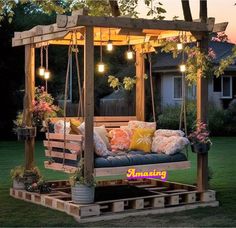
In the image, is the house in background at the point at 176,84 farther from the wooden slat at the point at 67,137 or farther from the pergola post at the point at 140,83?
the wooden slat at the point at 67,137

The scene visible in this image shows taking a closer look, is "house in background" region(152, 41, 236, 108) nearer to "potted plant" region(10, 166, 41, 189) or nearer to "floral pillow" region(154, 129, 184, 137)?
"floral pillow" region(154, 129, 184, 137)

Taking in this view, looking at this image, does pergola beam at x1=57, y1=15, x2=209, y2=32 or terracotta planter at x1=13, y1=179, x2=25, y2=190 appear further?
terracotta planter at x1=13, y1=179, x2=25, y2=190

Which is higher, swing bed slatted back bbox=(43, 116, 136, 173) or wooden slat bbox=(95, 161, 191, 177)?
swing bed slatted back bbox=(43, 116, 136, 173)

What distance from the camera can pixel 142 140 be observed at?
410 inches

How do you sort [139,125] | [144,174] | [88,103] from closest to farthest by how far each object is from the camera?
1. [88,103]
2. [144,174]
3. [139,125]

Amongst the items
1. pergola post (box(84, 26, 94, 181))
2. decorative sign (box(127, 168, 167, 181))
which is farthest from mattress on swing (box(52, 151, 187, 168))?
pergola post (box(84, 26, 94, 181))

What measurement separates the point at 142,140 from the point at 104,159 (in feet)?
5.81

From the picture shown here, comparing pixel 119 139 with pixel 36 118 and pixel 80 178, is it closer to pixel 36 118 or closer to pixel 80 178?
pixel 36 118

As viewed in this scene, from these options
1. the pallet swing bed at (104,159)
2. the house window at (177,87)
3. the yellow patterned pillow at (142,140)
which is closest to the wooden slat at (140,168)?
the pallet swing bed at (104,159)

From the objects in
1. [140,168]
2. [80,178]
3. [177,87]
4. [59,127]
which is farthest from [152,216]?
[177,87]

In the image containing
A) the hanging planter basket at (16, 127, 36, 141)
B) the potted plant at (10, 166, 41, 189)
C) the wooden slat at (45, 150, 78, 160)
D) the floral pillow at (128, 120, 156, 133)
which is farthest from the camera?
the floral pillow at (128, 120, 156, 133)

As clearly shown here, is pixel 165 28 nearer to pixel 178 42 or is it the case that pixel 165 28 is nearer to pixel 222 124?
pixel 178 42

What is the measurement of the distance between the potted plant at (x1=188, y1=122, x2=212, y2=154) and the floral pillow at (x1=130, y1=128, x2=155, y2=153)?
1.13 meters

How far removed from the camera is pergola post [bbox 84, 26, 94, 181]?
8383mm
